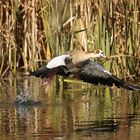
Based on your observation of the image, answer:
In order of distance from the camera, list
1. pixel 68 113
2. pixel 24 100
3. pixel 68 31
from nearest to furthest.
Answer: pixel 68 113
pixel 24 100
pixel 68 31

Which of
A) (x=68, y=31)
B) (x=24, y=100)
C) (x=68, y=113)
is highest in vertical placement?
(x=68, y=31)

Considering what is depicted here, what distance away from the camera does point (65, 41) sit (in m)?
9.57

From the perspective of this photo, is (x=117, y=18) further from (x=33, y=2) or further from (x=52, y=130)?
(x=52, y=130)

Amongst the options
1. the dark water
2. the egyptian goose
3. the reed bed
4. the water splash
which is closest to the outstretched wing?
the egyptian goose

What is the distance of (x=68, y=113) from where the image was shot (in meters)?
6.78

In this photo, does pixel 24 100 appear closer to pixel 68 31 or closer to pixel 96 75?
pixel 96 75

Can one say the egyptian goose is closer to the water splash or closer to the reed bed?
the water splash

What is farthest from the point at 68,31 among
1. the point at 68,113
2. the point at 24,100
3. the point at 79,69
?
the point at 68,113

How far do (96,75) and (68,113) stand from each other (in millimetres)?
857

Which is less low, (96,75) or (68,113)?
(96,75)

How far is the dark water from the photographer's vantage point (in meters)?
5.59

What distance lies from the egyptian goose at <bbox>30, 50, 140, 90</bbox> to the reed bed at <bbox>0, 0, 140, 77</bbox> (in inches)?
46.2

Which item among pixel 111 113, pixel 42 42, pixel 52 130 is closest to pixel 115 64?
pixel 42 42

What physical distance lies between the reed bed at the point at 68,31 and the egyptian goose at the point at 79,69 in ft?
3.85
